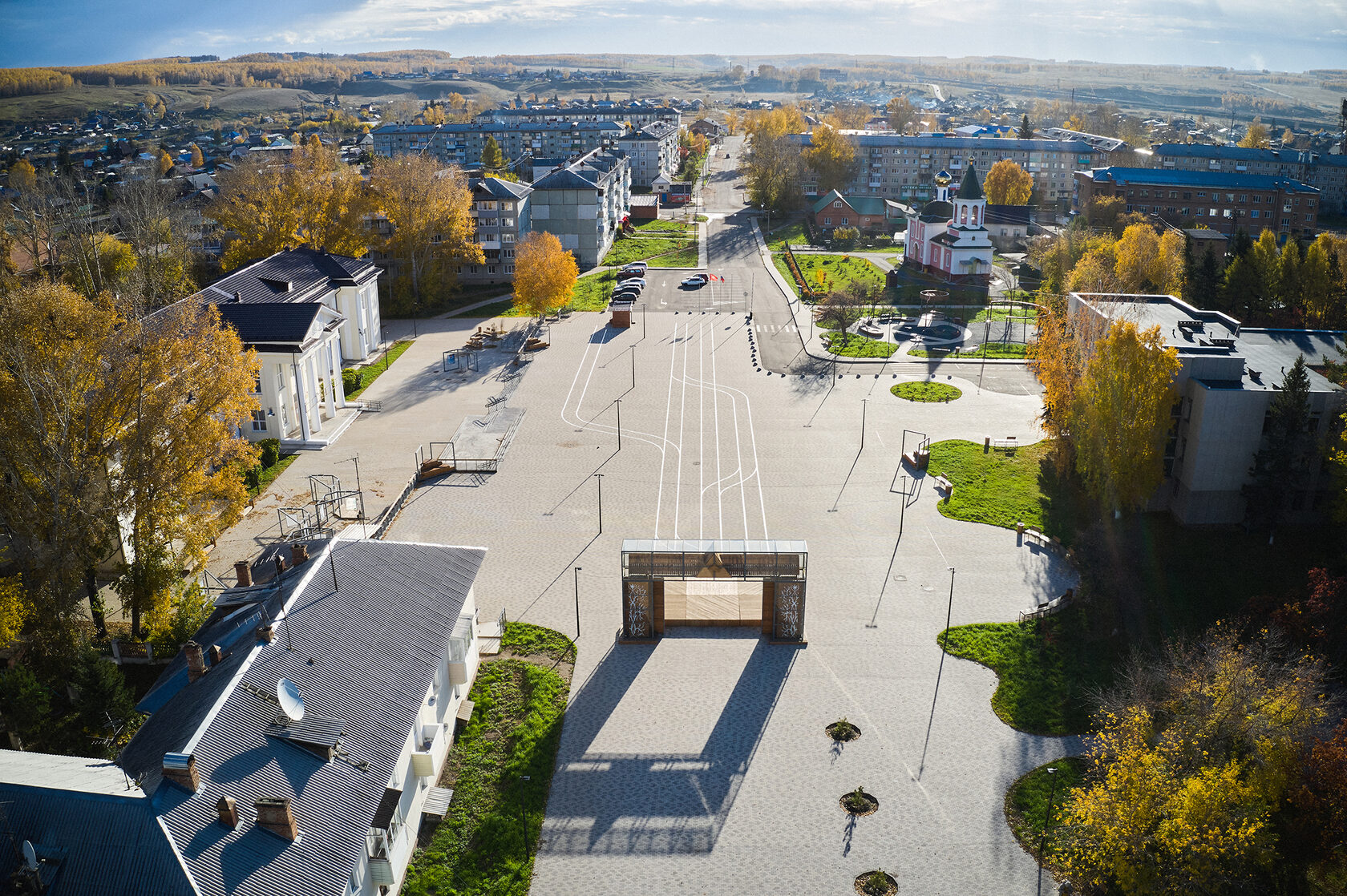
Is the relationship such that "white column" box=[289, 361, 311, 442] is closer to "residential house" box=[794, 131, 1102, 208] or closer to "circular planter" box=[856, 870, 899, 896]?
"circular planter" box=[856, 870, 899, 896]

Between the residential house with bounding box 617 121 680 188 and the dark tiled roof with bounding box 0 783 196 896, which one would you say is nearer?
the dark tiled roof with bounding box 0 783 196 896

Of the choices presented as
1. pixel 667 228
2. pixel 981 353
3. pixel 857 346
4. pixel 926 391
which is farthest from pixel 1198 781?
pixel 667 228

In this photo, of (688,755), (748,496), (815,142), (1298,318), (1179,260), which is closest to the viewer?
(688,755)

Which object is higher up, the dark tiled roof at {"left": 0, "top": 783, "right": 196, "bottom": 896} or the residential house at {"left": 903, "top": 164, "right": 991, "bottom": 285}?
the residential house at {"left": 903, "top": 164, "right": 991, "bottom": 285}

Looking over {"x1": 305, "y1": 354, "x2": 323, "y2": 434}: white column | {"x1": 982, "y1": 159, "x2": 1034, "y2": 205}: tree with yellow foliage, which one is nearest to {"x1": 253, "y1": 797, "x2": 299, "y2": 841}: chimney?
{"x1": 305, "y1": 354, "x2": 323, "y2": 434}: white column

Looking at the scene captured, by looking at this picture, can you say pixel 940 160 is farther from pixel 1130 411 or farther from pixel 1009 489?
pixel 1130 411

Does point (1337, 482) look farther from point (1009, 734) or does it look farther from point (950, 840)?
point (950, 840)

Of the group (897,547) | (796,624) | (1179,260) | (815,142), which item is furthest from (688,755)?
(815,142)
